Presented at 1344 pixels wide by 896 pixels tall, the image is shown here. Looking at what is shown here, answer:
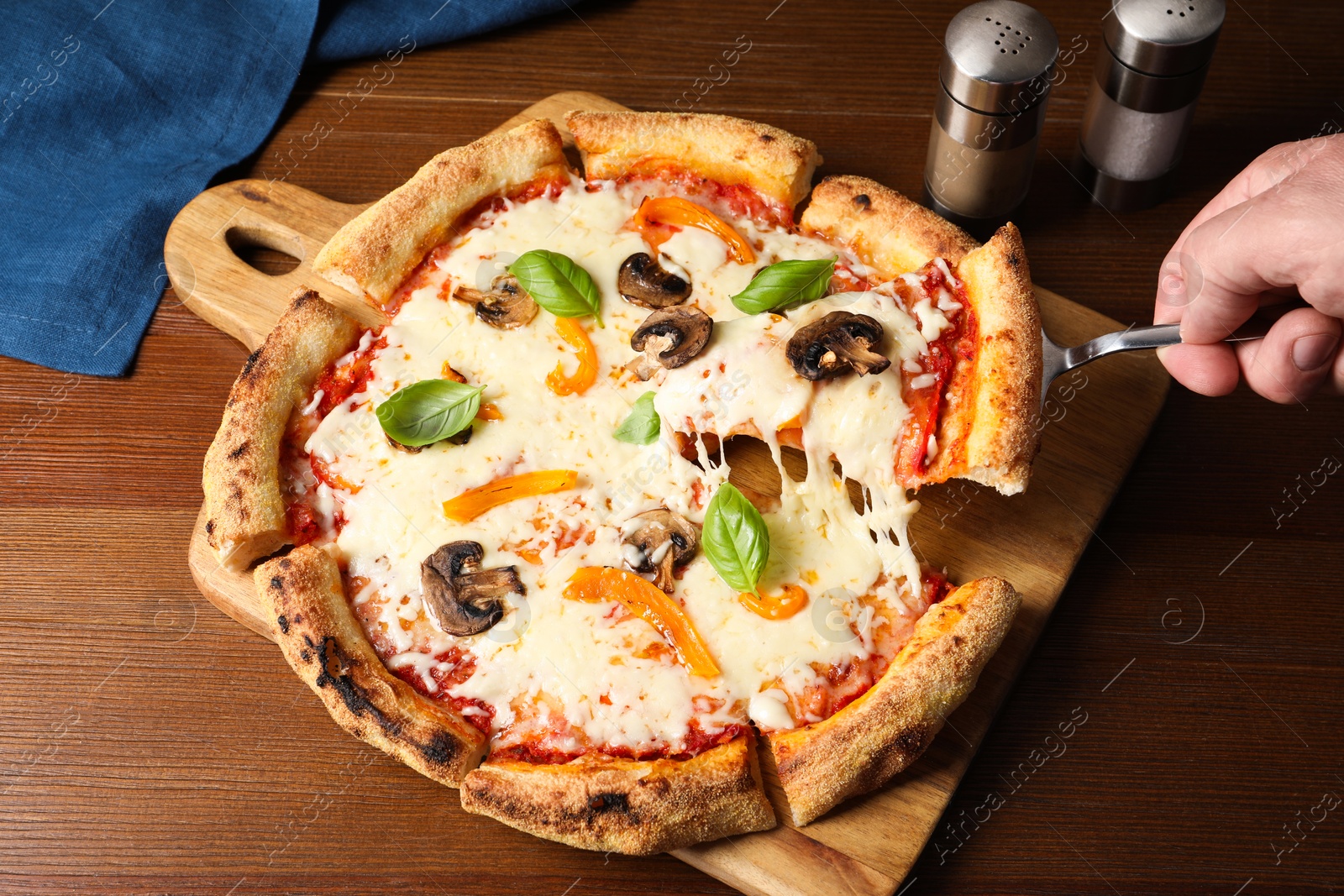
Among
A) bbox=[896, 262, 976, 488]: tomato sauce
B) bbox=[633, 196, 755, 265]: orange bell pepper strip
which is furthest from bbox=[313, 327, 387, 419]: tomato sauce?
bbox=[896, 262, 976, 488]: tomato sauce

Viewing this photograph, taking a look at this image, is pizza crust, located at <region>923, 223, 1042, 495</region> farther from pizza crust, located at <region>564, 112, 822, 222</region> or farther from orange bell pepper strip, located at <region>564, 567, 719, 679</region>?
orange bell pepper strip, located at <region>564, 567, 719, 679</region>

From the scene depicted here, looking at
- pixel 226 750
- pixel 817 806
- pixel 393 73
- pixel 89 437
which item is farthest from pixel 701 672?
A: pixel 393 73

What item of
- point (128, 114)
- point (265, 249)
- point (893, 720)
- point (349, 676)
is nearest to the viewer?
point (893, 720)

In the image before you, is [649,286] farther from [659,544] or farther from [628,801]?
[628,801]

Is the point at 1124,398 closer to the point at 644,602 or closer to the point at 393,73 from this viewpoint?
the point at 644,602

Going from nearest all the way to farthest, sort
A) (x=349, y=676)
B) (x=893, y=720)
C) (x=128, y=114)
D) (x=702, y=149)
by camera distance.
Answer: (x=893, y=720), (x=349, y=676), (x=702, y=149), (x=128, y=114)

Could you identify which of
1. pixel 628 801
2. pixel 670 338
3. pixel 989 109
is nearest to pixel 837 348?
pixel 670 338
